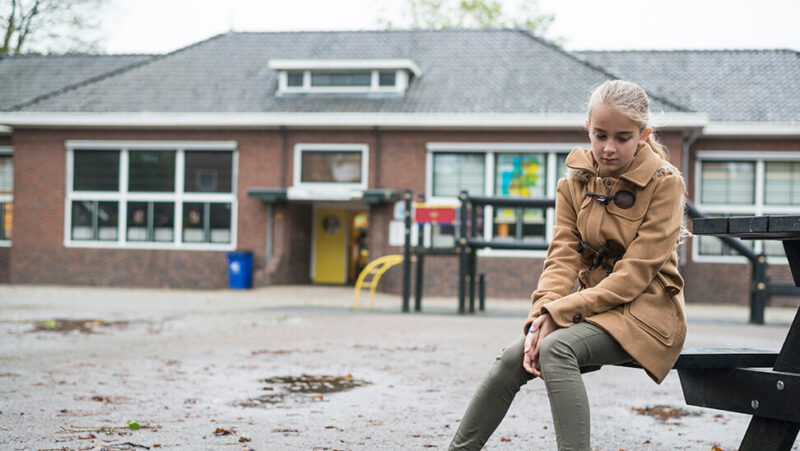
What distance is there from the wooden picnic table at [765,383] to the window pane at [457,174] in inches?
638

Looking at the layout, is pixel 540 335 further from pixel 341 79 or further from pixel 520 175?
pixel 341 79

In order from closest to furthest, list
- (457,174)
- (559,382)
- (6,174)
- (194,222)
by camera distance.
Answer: (559,382), (457,174), (194,222), (6,174)

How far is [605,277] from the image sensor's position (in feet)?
10.4

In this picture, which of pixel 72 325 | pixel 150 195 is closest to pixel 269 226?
pixel 150 195

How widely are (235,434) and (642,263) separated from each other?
96.1 inches

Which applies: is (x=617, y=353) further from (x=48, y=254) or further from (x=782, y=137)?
(x=48, y=254)

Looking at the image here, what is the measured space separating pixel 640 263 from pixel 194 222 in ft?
61.2

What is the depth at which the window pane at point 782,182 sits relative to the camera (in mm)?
19156

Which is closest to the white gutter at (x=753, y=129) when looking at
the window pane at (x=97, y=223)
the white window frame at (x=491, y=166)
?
the white window frame at (x=491, y=166)

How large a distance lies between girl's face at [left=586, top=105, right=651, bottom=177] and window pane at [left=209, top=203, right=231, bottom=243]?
18057 millimetres

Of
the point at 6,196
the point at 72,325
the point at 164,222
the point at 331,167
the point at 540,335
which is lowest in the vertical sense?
the point at 72,325

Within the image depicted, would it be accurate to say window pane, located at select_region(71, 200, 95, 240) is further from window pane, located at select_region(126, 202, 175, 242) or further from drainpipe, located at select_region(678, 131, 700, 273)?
drainpipe, located at select_region(678, 131, 700, 273)

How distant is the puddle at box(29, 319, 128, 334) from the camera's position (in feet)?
33.0

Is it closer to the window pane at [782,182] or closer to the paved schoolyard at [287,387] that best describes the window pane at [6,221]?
the paved schoolyard at [287,387]
